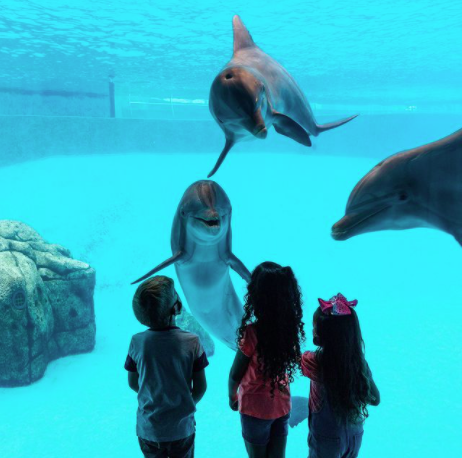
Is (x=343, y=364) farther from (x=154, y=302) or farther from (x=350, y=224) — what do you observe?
(x=154, y=302)

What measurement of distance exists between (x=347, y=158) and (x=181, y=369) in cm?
3680

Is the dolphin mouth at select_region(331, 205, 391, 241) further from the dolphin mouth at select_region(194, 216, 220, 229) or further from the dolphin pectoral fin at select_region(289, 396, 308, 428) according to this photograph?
the dolphin pectoral fin at select_region(289, 396, 308, 428)

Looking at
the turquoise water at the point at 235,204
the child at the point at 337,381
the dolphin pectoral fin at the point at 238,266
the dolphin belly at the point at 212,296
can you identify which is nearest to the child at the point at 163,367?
the child at the point at 337,381

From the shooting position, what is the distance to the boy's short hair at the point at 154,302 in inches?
107

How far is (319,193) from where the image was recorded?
99.5 ft

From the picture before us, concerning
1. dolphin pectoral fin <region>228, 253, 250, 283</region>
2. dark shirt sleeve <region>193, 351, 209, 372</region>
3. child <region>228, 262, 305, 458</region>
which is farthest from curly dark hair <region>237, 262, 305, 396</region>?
dolphin pectoral fin <region>228, 253, 250, 283</region>

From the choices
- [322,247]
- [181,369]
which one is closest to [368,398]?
[181,369]

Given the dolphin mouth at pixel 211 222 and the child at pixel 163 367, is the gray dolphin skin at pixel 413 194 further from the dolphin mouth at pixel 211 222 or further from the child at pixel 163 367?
the dolphin mouth at pixel 211 222

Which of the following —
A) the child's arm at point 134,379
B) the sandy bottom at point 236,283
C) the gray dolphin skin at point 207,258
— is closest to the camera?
the child's arm at point 134,379

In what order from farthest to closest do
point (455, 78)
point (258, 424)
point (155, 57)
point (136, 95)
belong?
point (136, 95), point (455, 78), point (155, 57), point (258, 424)

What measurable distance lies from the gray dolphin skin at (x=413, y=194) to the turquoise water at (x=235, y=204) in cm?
490

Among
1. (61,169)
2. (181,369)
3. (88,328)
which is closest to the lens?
(181,369)

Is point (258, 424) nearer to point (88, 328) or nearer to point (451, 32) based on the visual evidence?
point (88, 328)

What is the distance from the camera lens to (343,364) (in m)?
2.72
